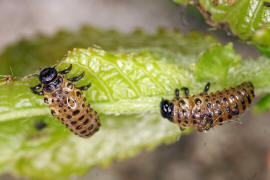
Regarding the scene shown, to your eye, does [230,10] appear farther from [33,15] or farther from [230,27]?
[33,15]

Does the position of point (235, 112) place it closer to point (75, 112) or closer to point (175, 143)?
point (75, 112)

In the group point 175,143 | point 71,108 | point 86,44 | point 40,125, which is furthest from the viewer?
point 175,143

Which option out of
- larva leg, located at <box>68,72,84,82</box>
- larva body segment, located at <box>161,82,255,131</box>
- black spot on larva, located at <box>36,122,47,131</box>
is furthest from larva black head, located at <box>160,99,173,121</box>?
black spot on larva, located at <box>36,122,47,131</box>

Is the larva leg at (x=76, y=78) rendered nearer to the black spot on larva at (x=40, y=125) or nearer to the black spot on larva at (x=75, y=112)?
the black spot on larva at (x=75, y=112)

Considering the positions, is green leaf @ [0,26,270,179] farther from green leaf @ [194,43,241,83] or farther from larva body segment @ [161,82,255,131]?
larva body segment @ [161,82,255,131]

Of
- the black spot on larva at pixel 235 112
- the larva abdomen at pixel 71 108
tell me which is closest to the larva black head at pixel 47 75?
the larva abdomen at pixel 71 108

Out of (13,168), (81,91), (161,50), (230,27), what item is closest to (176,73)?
(161,50)

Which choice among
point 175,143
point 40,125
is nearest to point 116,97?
point 40,125
